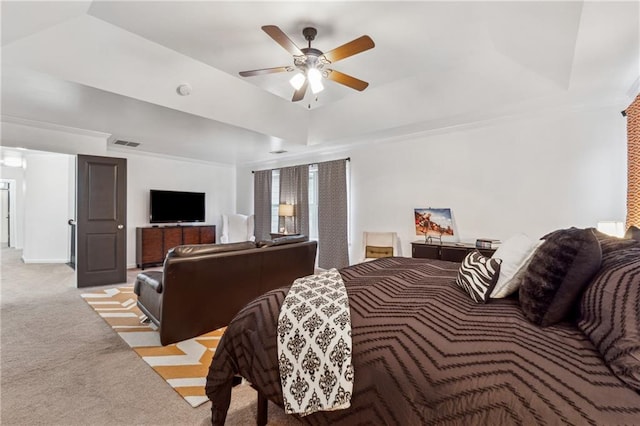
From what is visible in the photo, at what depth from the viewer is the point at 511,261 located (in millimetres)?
1731

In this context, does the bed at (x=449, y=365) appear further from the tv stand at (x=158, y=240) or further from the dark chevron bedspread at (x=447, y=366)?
the tv stand at (x=158, y=240)

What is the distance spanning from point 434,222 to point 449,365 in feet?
12.6

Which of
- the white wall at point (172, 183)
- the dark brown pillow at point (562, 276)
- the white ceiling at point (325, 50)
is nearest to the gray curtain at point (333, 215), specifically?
the white ceiling at point (325, 50)

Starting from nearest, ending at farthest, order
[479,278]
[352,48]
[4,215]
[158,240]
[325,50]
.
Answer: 1. [479,278]
2. [352,48]
3. [325,50]
4. [158,240]
5. [4,215]

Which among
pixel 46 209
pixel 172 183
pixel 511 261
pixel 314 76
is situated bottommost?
pixel 511 261

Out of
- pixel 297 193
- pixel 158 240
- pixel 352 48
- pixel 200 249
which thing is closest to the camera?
pixel 352 48

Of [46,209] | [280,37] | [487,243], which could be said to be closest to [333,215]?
[487,243]

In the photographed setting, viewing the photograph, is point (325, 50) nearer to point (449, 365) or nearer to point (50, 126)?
point (449, 365)

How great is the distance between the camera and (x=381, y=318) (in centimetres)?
131

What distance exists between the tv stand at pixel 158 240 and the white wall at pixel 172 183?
0.35 metres

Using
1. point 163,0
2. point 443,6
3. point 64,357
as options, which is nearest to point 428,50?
point 443,6

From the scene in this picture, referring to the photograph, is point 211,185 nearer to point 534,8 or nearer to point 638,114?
point 534,8

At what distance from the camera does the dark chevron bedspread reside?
0.84 metres

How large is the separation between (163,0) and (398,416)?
3.14 m
